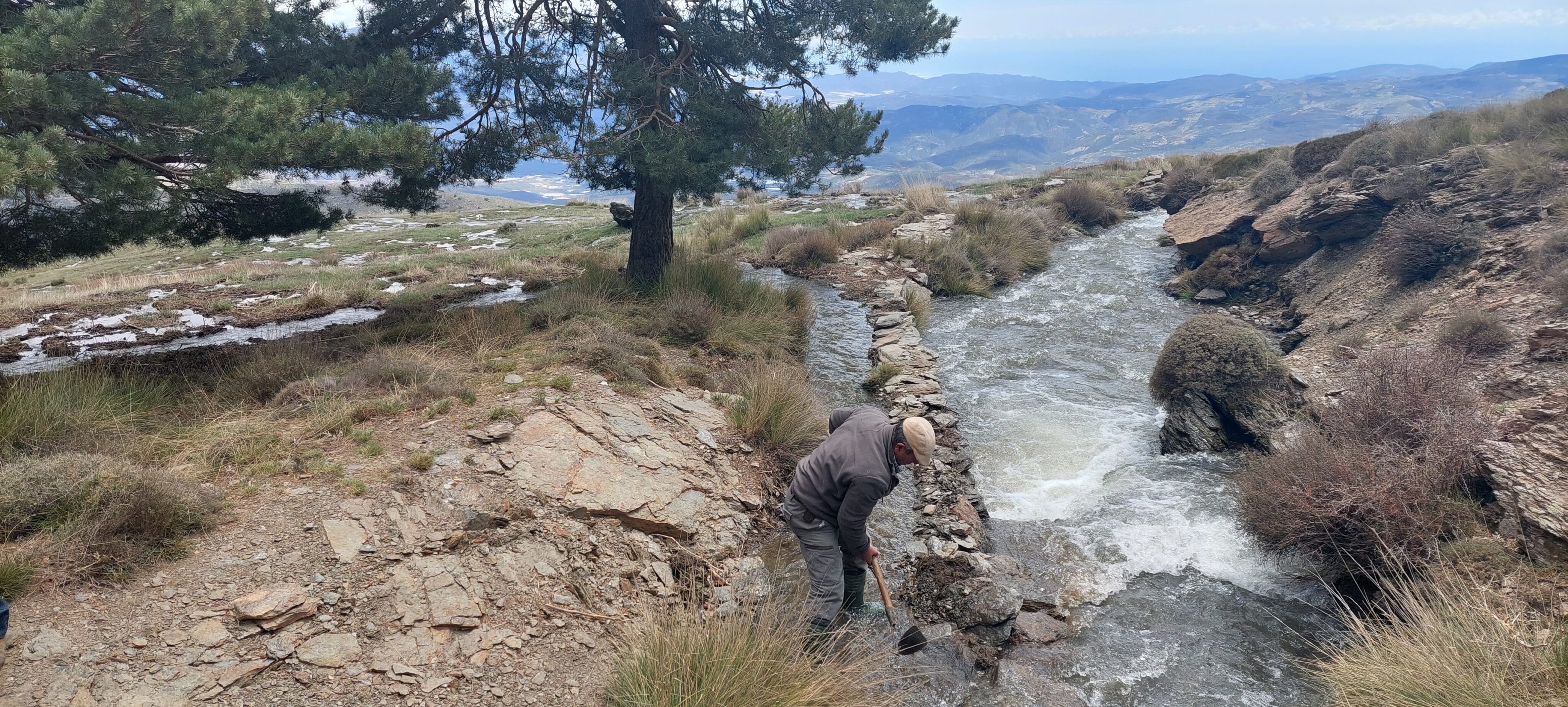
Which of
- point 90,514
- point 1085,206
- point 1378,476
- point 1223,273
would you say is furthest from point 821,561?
point 1085,206

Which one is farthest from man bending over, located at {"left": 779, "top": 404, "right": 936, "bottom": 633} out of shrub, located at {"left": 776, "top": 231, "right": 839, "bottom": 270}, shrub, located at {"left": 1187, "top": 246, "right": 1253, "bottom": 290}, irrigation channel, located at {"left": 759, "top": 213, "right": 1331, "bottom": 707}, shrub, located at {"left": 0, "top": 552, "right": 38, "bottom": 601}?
shrub, located at {"left": 1187, "top": 246, "right": 1253, "bottom": 290}

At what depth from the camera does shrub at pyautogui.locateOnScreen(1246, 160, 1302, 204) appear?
53.9 ft

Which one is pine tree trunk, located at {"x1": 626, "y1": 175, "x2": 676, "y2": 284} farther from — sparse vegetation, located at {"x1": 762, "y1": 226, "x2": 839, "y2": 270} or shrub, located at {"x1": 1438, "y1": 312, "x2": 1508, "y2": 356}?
shrub, located at {"x1": 1438, "y1": 312, "x2": 1508, "y2": 356}

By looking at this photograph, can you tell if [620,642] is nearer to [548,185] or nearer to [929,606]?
[929,606]

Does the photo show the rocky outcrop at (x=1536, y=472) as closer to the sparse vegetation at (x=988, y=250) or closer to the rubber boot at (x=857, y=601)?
the rubber boot at (x=857, y=601)

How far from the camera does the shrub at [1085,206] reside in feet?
71.4

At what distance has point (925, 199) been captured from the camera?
20828 millimetres

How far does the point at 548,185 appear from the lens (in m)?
150

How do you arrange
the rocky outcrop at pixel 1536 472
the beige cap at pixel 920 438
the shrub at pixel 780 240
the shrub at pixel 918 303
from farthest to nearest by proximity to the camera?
the shrub at pixel 780 240 → the shrub at pixel 918 303 → the rocky outcrop at pixel 1536 472 → the beige cap at pixel 920 438

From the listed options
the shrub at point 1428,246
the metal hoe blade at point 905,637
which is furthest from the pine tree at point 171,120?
the shrub at point 1428,246

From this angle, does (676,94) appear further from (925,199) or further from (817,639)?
(925,199)

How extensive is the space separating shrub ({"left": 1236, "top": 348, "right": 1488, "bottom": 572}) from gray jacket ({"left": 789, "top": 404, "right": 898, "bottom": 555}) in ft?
11.5

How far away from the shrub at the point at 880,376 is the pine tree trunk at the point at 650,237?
385 centimetres

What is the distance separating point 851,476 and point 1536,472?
529cm
